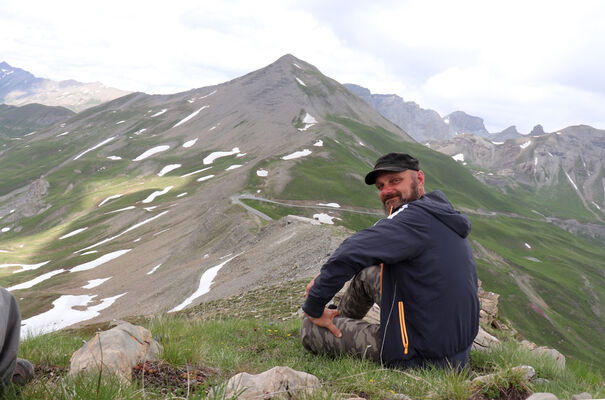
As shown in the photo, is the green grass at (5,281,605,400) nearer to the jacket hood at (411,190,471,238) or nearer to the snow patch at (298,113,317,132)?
the jacket hood at (411,190,471,238)

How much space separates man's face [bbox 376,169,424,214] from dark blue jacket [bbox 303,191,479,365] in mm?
455

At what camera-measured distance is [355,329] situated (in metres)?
5.34

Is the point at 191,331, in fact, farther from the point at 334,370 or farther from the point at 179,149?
Result: the point at 179,149

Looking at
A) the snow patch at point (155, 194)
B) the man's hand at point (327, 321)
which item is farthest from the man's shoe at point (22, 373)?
the snow patch at point (155, 194)

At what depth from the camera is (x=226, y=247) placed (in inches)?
1806

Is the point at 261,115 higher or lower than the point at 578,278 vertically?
higher

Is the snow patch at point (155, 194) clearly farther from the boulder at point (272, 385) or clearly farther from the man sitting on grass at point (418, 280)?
the boulder at point (272, 385)

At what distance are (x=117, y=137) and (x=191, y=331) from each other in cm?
21272

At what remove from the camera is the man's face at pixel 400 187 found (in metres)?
5.28

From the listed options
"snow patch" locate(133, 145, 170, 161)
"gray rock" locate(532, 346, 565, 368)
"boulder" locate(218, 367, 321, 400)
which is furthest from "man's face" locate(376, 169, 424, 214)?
"snow patch" locate(133, 145, 170, 161)

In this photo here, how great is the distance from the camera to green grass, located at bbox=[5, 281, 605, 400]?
2824mm

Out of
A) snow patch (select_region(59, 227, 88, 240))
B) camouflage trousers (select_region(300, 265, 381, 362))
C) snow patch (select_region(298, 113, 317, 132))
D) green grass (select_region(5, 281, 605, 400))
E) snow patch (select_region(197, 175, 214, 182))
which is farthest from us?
snow patch (select_region(298, 113, 317, 132))

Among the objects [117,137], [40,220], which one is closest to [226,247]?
[40,220]

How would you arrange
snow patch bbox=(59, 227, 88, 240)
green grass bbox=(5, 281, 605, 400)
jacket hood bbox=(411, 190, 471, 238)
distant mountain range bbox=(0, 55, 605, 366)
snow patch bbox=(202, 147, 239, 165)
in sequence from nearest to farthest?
green grass bbox=(5, 281, 605, 400) → jacket hood bbox=(411, 190, 471, 238) → distant mountain range bbox=(0, 55, 605, 366) → snow patch bbox=(59, 227, 88, 240) → snow patch bbox=(202, 147, 239, 165)
